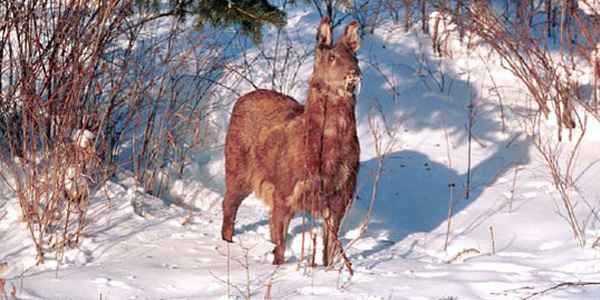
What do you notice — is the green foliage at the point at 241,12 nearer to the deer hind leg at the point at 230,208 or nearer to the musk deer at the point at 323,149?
the musk deer at the point at 323,149

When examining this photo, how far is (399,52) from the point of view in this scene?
9961 millimetres

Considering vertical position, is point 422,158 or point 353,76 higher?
point 353,76

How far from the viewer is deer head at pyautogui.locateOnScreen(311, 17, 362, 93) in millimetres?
4895

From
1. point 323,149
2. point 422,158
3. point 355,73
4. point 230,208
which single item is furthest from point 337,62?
point 422,158

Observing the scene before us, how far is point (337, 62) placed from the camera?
4.91 metres

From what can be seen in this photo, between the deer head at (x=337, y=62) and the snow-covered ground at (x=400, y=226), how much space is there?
963 mm

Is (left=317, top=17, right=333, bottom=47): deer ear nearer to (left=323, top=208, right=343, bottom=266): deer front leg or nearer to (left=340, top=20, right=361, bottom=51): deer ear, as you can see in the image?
(left=340, top=20, right=361, bottom=51): deer ear

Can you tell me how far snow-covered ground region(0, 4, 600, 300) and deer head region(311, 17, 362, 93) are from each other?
3.16 ft

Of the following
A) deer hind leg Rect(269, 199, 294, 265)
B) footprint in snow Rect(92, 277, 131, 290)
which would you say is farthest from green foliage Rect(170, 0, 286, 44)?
footprint in snow Rect(92, 277, 131, 290)

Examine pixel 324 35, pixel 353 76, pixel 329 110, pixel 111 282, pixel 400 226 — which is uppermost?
pixel 324 35

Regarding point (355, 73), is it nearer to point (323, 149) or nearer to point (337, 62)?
point (337, 62)

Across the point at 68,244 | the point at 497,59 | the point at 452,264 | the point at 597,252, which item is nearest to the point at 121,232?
the point at 68,244

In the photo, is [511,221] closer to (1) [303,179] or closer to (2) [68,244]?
(1) [303,179]

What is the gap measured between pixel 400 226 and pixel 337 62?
7.74 ft
